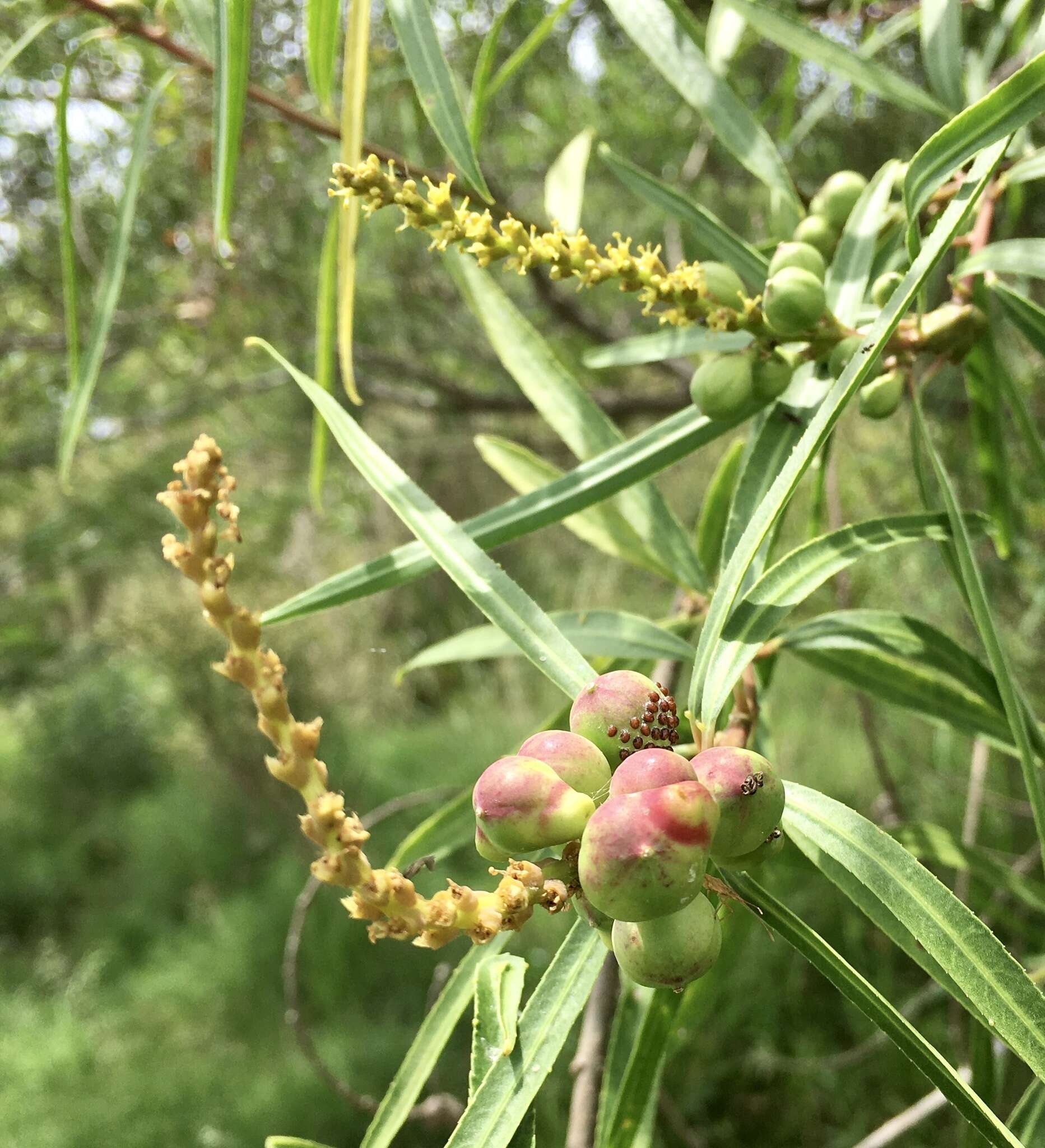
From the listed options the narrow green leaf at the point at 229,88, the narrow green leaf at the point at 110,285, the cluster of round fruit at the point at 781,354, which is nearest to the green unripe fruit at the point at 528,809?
the cluster of round fruit at the point at 781,354

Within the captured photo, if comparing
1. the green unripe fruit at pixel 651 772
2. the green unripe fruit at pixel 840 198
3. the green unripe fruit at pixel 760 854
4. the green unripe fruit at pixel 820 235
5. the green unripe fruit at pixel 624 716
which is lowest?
the green unripe fruit at pixel 760 854

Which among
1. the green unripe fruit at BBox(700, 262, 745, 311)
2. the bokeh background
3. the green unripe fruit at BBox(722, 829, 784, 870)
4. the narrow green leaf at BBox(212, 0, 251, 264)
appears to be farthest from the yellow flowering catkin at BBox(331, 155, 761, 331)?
the bokeh background

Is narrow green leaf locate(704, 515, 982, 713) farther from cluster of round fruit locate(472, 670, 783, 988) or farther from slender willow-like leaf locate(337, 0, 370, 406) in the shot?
slender willow-like leaf locate(337, 0, 370, 406)

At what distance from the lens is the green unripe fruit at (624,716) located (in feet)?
1.06

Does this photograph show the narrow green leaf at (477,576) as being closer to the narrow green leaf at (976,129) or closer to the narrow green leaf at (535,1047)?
the narrow green leaf at (535,1047)

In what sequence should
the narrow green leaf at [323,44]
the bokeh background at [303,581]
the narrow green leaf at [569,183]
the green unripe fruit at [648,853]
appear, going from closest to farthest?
the green unripe fruit at [648,853] < the narrow green leaf at [323,44] < the narrow green leaf at [569,183] < the bokeh background at [303,581]

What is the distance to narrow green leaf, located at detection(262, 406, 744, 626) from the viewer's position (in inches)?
17.9

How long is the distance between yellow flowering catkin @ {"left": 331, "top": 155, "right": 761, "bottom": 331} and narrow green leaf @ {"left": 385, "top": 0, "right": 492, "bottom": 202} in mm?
73

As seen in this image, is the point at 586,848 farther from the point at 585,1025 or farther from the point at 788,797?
the point at 585,1025

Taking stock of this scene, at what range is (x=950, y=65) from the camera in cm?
54

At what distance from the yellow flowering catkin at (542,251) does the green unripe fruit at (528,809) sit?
19 cm

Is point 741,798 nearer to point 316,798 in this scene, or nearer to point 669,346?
point 316,798

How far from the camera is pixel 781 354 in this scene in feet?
1.44

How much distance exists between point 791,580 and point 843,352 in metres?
0.11
